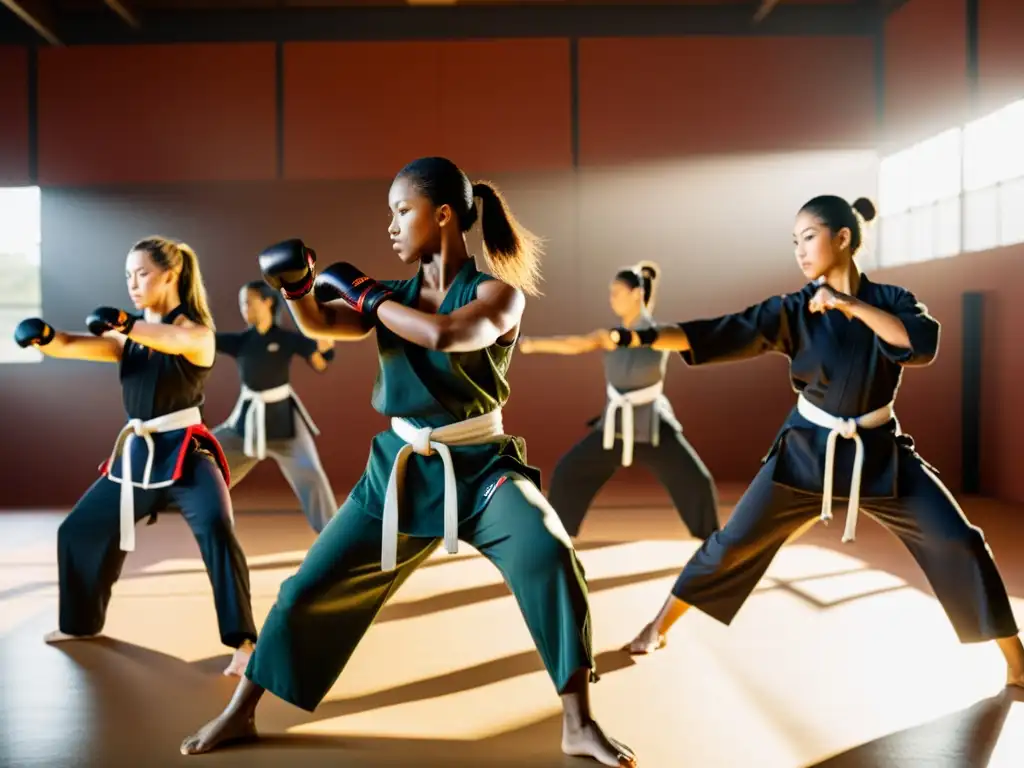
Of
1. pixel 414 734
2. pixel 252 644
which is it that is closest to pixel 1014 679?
pixel 414 734

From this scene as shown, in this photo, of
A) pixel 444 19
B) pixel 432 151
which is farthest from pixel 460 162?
pixel 444 19

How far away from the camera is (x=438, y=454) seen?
6.42ft

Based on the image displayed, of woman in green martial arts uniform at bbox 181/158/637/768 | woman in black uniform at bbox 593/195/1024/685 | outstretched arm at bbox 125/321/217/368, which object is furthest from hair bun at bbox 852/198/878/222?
outstretched arm at bbox 125/321/217/368

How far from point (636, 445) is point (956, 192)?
299 centimetres

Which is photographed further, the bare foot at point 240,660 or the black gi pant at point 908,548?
the bare foot at point 240,660

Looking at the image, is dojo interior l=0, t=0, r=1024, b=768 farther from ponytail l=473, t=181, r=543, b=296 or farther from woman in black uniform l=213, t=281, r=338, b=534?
ponytail l=473, t=181, r=543, b=296

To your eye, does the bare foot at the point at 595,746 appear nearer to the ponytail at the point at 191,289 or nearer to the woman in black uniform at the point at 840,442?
the woman in black uniform at the point at 840,442

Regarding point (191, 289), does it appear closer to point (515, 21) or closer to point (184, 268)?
point (184, 268)

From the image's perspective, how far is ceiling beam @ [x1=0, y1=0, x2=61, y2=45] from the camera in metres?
5.97

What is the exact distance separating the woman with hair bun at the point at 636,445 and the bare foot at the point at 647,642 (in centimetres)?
158

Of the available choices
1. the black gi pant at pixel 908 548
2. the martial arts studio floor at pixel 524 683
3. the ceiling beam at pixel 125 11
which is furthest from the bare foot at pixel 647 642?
the ceiling beam at pixel 125 11

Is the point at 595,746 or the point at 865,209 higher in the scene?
the point at 865,209

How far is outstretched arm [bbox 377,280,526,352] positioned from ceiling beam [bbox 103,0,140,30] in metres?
5.57

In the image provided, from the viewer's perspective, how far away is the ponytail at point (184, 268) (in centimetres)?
276
